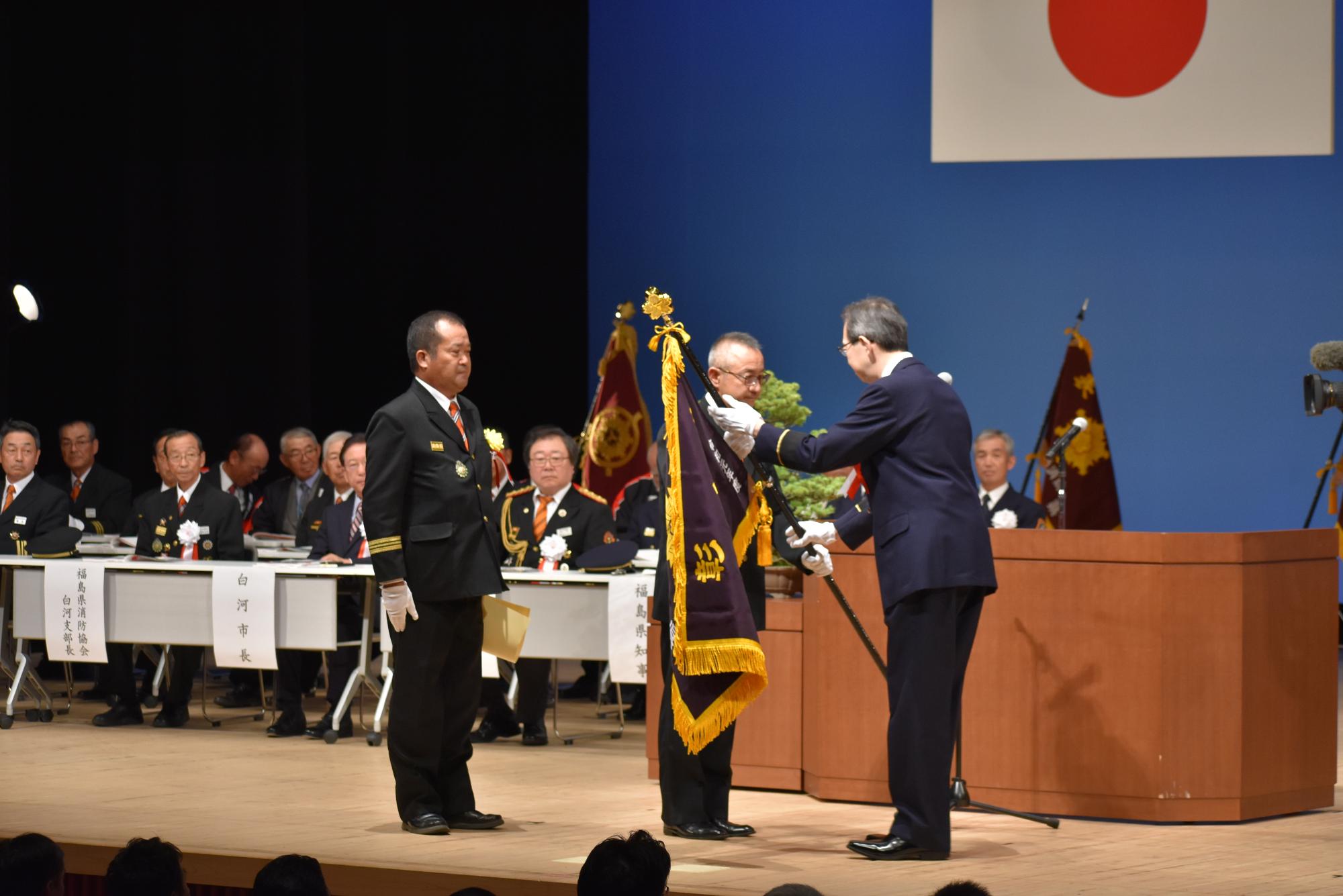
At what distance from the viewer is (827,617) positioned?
571 centimetres

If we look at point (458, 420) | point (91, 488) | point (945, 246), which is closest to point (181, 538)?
point (91, 488)

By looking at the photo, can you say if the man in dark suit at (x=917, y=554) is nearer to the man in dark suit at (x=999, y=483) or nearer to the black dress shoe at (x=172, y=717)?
the man in dark suit at (x=999, y=483)

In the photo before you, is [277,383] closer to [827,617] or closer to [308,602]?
[308,602]

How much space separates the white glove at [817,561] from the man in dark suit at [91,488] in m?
5.73

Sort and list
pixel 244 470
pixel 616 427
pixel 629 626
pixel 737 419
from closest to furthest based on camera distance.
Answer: pixel 737 419
pixel 629 626
pixel 616 427
pixel 244 470

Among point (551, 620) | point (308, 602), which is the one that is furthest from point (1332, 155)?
point (308, 602)

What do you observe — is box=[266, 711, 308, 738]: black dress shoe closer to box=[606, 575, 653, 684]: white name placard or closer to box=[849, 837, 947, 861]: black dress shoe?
box=[606, 575, 653, 684]: white name placard

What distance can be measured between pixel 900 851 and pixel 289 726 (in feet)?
11.7

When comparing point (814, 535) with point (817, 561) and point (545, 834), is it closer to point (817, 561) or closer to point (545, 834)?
point (817, 561)

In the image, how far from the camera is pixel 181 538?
26.0 feet

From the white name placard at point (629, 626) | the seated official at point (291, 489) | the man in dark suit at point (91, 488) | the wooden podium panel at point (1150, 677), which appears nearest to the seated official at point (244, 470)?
the seated official at point (291, 489)

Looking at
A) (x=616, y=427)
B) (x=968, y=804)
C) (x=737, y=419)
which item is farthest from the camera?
(x=616, y=427)

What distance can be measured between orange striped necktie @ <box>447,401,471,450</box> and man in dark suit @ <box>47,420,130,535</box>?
4.90 metres

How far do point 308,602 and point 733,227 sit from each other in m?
4.30
